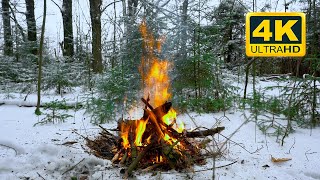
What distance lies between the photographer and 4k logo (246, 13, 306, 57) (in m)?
3.96

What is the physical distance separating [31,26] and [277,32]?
1053 cm

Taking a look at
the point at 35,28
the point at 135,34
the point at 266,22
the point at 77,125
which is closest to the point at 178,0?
the point at 135,34

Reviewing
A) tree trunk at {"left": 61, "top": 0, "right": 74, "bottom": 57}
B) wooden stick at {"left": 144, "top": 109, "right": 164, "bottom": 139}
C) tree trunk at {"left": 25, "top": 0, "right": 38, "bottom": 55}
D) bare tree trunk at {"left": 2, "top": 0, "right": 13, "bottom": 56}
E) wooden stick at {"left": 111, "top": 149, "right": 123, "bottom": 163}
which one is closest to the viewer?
wooden stick at {"left": 111, "top": 149, "right": 123, "bottom": 163}

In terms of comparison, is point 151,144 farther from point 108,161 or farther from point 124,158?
point 108,161

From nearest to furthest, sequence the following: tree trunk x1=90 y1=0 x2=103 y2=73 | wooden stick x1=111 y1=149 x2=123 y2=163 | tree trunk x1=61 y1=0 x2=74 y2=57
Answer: wooden stick x1=111 y1=149 x2=123 y2=163
tree trunk x1=90 y1=0 x2=103 y2=73
tree trunk x1=61 y1=0 x2=74 y2=57

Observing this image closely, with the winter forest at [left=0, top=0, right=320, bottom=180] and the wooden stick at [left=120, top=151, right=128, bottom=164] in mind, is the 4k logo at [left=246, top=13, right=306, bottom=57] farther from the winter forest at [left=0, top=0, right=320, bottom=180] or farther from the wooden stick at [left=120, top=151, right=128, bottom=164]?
the wooden stick at [left=120, top=151, right=128, bottom=164]

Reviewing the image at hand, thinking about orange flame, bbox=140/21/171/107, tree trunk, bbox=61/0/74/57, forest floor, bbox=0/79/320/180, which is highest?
tree trunk, bbox=61/0/74/57

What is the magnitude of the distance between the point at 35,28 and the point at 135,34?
7.28 m

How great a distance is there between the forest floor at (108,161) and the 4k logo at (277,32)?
3.92ft

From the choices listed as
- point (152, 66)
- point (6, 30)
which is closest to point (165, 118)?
point (152, 66)

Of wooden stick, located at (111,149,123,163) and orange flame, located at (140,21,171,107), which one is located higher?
orange flame, located at (140,21,171,107)

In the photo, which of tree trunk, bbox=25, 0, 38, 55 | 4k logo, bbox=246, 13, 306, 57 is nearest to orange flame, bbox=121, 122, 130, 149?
4k logo, bbox=246, 13, 306, 57

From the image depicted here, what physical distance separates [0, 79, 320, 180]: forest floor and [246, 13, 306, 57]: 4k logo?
1196mm

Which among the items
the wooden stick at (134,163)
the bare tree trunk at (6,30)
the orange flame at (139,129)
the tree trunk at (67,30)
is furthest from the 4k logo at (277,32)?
the bare tree trunk at (6,30)
